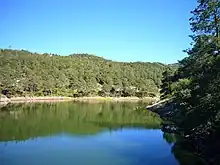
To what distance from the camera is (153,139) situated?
3431cm

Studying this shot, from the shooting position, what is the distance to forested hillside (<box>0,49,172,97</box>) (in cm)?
10075

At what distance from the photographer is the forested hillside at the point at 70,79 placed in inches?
3967

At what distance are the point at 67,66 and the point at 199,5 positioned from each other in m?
115

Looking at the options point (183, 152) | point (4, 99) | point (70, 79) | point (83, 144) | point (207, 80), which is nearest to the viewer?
point (207, 80)

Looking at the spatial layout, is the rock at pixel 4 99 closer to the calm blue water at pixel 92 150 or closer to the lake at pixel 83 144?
the lake at pixel 83 144

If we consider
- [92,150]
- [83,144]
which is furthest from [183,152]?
[83,144]

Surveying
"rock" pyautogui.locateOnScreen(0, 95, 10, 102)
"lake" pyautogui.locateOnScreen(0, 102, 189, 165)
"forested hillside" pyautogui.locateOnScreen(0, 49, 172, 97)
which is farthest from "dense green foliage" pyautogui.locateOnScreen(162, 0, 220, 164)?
"forested hillside" pyautogui.locateOnScreen(0, 49, 172, 97)

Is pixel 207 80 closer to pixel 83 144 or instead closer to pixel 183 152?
pixel 183 152

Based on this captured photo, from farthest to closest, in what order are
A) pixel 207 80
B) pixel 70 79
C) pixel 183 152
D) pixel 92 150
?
pixel 70 79, pixel 92 150, pixel 183 152, pixel 207 80

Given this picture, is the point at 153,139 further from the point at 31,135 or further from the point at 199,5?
the point at 199,5

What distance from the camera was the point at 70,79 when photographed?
121125mm

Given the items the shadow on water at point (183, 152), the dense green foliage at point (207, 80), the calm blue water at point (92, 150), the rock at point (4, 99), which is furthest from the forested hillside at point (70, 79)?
the dense green foliage at point (207, 80)

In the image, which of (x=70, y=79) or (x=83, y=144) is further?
(x=70, y=79)

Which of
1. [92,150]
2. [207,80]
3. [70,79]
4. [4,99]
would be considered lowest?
[92,150]
